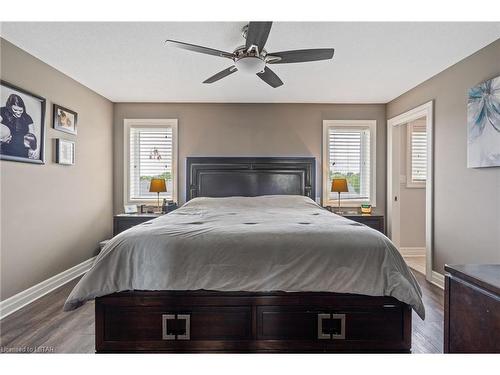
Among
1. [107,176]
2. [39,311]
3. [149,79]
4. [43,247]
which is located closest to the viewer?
[39,311]

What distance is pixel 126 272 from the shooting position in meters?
1.84

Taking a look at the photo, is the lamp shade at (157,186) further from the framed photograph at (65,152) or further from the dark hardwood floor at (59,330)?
the dark hardwood floor at (59,330)

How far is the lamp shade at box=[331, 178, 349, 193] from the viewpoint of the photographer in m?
4.17

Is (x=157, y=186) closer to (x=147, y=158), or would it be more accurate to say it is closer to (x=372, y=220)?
(x=147, y=158)

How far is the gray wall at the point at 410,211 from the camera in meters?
4.63

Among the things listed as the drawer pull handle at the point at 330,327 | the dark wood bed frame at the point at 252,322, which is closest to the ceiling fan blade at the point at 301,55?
the dark wood bed frame at the point at 252,322

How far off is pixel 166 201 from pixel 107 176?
980 mm

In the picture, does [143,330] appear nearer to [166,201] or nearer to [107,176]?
[166,201]

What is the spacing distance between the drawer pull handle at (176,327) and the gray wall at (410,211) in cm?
401

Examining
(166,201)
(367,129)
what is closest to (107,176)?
(166,201)

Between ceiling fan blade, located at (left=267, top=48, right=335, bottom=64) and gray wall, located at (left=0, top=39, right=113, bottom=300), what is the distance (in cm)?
238

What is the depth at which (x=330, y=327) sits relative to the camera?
182 centimetres

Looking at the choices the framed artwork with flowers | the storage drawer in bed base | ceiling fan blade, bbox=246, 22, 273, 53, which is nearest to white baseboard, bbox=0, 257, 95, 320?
the storage drawer in bed base

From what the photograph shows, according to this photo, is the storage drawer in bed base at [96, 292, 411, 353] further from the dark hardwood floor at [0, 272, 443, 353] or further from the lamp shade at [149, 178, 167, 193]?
the lamp shade at [149, 178, 167, 193]
